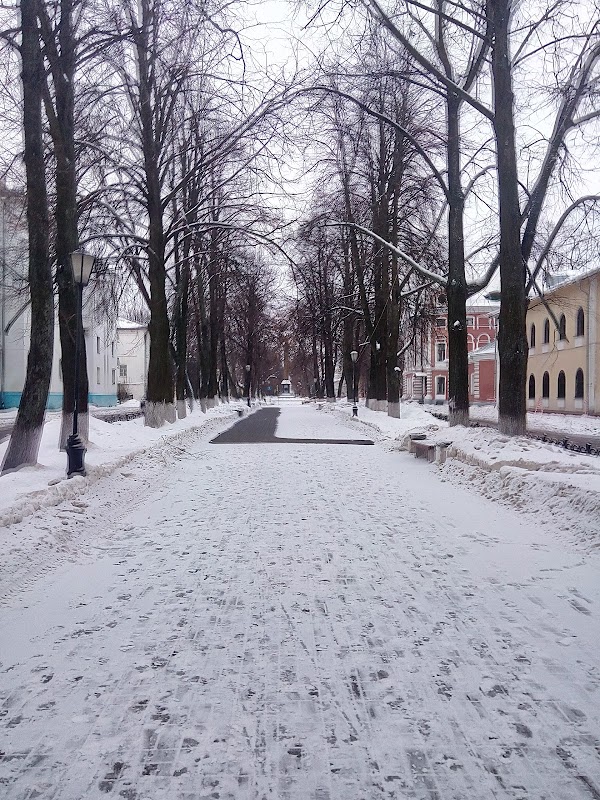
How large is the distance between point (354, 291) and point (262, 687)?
111ft

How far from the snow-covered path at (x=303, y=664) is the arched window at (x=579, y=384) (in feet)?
98.6

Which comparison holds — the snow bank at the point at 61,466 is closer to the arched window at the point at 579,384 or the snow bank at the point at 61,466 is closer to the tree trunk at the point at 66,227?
the tree trunk at the point at 66,227

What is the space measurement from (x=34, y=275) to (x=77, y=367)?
1587 mm

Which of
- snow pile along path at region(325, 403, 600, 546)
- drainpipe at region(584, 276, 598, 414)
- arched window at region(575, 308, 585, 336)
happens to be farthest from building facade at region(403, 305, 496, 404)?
snow pile along path at region(325, 403, 600, 546)

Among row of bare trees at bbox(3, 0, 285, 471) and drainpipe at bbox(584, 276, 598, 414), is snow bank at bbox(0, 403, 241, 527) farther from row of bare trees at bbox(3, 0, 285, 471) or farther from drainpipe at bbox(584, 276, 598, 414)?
drainpipe at bbox(584, 276, 598, 414)

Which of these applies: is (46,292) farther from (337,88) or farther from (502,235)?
(502,235)

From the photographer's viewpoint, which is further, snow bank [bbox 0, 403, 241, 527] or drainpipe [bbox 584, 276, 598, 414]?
drainpipe [bbox 584, 276, 598, 414]

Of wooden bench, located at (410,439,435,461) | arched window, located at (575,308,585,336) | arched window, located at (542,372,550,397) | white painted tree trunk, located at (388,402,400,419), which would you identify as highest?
arched window, located at (575,308,585,336)

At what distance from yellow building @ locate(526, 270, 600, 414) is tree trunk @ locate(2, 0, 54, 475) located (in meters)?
22.9

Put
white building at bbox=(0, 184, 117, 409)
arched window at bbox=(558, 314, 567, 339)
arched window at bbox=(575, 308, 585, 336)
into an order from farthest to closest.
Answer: arched window at bbox=(575, 308, 585, 336) < white building at bbox=(0, 184, 117, 409) < arched window at bbox=(558, 314, 567, 339)

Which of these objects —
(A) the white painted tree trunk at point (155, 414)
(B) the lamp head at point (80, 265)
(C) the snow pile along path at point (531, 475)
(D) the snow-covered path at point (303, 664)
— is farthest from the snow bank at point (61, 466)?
(C) the snow pile along path at point (531, 475)

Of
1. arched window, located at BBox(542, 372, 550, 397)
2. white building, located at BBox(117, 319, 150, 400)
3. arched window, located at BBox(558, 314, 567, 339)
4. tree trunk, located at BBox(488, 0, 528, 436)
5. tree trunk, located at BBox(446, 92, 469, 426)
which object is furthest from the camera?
white building, located at BBox(117, 319, 150, 400)

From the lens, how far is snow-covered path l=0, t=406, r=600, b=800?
2807mm

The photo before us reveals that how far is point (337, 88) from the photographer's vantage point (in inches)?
532
